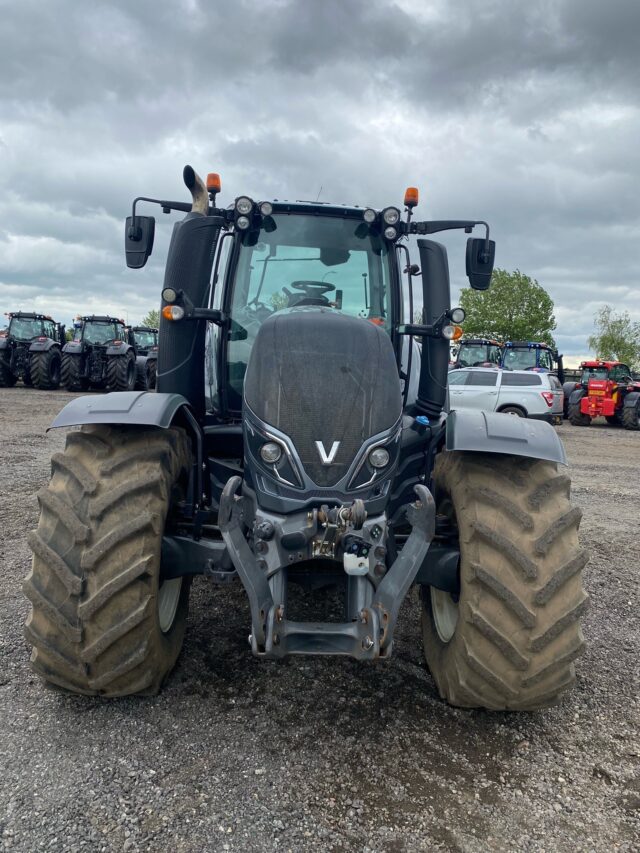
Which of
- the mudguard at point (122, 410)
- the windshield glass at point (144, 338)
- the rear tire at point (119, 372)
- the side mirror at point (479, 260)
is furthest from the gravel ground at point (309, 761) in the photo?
the windshield glass at point (144, 338)

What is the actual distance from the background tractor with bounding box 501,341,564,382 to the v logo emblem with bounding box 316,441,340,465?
67.6ft

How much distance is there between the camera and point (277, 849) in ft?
6.84

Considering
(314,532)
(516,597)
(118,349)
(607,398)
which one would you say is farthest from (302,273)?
(607,398)

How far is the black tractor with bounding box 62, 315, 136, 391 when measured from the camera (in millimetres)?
20438

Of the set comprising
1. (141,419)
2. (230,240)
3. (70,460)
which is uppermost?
(230,240)

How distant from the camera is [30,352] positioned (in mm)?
21375

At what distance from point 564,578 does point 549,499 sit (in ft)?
1.13

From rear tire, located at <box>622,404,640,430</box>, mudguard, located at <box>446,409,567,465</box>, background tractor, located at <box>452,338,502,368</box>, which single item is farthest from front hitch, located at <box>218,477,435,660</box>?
background tractor, located at <box>452,338,502,368</box>

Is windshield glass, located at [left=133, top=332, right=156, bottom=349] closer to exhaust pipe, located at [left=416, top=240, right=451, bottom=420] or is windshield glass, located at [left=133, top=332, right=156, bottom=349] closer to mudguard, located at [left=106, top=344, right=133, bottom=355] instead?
mudguard, located at [left=106, top=344, right=133, bottom=355]

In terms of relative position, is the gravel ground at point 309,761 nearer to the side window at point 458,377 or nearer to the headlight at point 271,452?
the headlight at point 271,452

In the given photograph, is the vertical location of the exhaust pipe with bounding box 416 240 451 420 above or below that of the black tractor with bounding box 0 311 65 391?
above

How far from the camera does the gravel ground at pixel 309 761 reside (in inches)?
85.4

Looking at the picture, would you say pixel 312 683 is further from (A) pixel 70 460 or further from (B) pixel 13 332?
(B) pixel 13 332

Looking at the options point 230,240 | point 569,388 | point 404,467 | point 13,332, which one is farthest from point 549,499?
point 13,332
